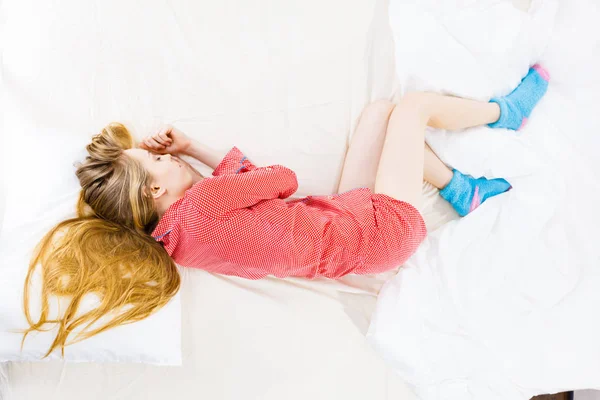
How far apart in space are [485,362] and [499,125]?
57cm

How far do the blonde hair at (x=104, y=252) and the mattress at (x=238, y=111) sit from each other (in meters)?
0.14

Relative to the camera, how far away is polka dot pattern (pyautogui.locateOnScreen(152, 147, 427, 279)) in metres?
0.94

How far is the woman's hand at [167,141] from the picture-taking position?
1.13 meters

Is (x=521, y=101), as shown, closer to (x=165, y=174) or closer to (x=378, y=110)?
(x=378, y=110)

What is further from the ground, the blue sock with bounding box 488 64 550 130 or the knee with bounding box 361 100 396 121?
Result: the knee with bounding box 361 100 396 121

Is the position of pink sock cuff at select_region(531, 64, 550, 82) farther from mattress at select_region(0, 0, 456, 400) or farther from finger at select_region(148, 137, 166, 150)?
finger at select_region(148, 137, 166, 150)

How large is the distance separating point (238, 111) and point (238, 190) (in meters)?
0.35

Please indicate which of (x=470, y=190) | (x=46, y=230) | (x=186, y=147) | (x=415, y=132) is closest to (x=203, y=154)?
(x=186, y=147)

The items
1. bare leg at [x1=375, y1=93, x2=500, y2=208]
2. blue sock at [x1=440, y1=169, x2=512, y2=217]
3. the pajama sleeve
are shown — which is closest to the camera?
the pajama sleeve

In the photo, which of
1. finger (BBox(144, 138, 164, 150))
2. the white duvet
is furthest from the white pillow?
the white duvet

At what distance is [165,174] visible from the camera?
1.02 meters

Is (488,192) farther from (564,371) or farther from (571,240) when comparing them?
(564,371)

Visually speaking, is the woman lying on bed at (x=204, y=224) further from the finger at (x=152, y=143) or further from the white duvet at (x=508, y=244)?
the white duvet at (x=508, y=244)

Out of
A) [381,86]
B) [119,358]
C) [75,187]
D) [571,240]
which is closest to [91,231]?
[75,187]
